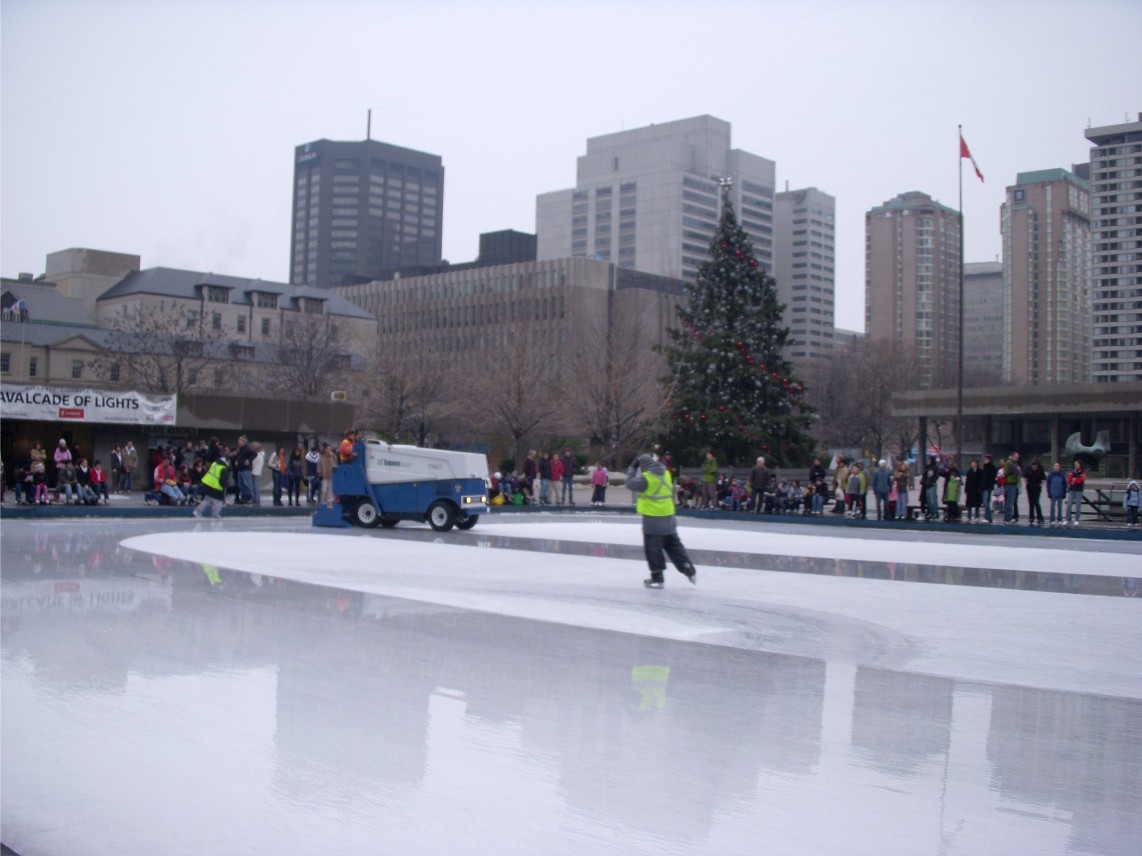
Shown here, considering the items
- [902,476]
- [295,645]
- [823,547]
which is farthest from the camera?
[902,476]

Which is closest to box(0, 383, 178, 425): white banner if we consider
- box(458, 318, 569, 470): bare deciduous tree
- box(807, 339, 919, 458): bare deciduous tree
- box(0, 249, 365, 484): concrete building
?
box(0, 249, 365, 484): concrete building

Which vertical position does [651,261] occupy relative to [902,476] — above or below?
above

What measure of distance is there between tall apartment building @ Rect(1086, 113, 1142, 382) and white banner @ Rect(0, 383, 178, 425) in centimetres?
3482

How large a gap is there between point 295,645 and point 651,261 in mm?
171685

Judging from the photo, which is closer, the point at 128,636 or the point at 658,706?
the point at 658,706

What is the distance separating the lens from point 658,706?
7.16 metres

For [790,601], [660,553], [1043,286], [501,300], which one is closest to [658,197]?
[1043,286]

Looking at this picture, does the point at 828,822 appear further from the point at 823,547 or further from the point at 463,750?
the point at 823,547

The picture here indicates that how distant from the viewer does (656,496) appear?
1292cm

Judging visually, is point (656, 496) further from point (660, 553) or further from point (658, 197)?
point (658, 197)

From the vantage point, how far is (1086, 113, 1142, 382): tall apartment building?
5369 centimetres

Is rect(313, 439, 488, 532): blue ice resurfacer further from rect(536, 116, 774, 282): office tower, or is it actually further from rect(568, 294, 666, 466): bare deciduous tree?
rect(536, 116, 774, 282): office tower

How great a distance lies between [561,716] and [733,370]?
115 ft

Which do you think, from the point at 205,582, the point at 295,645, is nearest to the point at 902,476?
the point at 205,582
